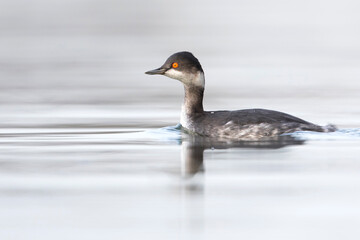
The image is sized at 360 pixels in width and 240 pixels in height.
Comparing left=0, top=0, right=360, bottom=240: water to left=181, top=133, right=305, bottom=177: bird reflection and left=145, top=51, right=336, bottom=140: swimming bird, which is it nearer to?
left=181, top=133, right=305, bottom=177: bird reflection

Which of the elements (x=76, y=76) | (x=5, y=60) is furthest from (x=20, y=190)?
(x=5, y=60)

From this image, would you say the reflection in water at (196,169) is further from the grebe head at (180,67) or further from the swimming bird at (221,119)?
the grebe head at (180,67)

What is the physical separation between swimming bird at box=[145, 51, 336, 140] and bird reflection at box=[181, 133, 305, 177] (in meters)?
0.17

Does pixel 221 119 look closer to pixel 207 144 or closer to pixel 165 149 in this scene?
pixel 207 144

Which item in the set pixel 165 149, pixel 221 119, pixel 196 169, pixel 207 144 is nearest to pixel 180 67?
pixel 221 119

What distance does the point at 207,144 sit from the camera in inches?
507

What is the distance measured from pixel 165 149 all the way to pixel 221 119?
1560 mm

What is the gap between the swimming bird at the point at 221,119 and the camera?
1320 centimetres

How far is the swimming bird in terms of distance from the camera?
13.2m

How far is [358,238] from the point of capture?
7.29 metres

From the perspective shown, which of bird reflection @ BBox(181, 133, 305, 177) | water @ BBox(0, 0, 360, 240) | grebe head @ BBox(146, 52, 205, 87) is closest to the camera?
water @ BBox(0, 0, 360, 240)

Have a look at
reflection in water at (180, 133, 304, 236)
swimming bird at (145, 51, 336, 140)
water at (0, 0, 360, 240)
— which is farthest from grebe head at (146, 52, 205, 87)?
reflection in water at (180, 133, 304, 236)

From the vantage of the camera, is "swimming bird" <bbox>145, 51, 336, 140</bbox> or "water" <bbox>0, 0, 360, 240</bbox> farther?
"swimming bird" <bbox>145, 51, 336, 140</bbox>

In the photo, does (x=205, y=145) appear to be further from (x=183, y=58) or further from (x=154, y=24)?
(x=154, y=24)
